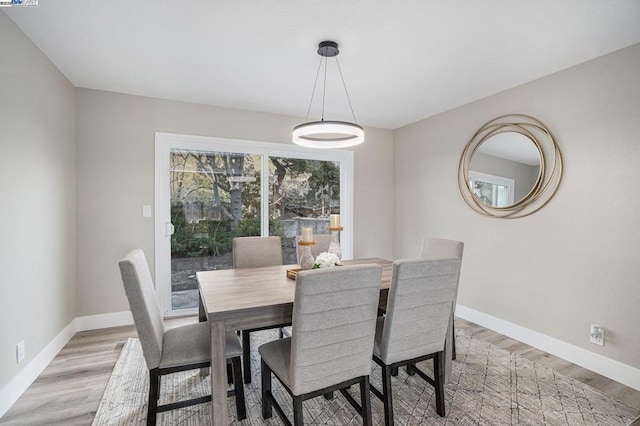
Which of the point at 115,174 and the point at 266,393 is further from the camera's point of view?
the point at 115,174

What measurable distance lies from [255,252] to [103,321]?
1.81 metres

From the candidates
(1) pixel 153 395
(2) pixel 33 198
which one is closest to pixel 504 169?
(1) pixel 153 395

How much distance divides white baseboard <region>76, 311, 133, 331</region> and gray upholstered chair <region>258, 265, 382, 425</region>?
248 cm

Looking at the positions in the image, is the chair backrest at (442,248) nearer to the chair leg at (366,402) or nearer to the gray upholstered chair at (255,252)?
the chair leg at (366,402)

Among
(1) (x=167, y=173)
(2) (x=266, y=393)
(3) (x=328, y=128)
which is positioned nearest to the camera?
(2) (x=266, y=393)

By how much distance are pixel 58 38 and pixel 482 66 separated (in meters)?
3.19

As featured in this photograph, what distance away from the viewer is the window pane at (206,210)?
3674 millimetres

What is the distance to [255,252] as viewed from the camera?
9.73ft

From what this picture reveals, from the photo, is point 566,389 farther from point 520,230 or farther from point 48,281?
point 48,281

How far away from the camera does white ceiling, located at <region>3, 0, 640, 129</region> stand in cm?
194

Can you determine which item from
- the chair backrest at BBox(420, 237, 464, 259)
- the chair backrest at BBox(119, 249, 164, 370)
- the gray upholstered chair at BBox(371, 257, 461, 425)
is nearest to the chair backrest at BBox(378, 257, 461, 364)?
the gray upholstered chair at BBox(371, 257, 461, 425)

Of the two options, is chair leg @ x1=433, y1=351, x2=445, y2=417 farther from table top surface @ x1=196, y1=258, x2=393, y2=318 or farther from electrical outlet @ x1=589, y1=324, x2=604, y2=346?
electrical outlet @ x1=589, y1=324, x2=604, y2=346

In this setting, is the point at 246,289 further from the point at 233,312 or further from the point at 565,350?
the point at 565,350

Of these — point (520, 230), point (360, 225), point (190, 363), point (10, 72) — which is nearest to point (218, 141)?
point (10, 72)
